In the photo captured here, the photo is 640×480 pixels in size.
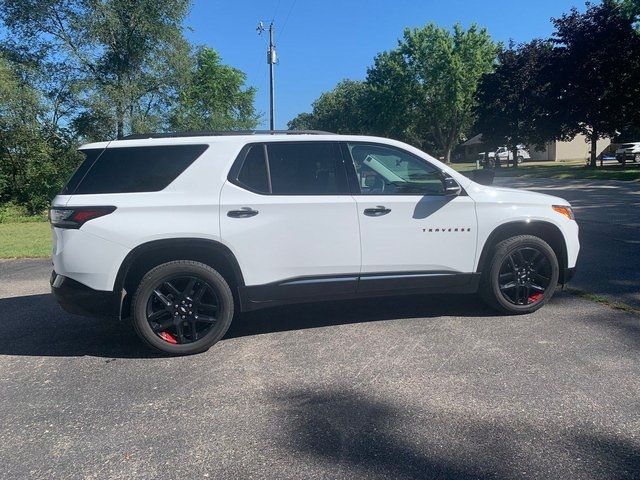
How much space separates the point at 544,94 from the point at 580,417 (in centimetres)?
3662

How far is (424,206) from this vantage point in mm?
4934

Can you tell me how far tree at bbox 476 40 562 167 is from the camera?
3709 centimetres

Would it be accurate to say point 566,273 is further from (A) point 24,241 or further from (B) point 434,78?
(B) point 434,78

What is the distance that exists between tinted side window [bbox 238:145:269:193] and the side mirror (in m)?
1.69

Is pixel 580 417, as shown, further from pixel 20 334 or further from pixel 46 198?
pixel 46 198

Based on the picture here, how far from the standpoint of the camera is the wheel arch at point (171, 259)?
4309 millimetres

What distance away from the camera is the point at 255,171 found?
15.4 ft

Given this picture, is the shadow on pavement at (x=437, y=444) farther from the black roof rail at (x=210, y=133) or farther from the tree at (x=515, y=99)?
the tree at (x=515, y=99)

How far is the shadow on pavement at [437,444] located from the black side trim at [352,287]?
1283mm

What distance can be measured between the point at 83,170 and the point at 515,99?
38.8 metres

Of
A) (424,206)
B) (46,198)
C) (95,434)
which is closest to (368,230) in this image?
(424,206)

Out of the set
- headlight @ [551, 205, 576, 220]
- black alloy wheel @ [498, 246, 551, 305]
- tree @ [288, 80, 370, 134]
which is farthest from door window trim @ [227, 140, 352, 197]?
tree @ [288, 80, 370, 134]

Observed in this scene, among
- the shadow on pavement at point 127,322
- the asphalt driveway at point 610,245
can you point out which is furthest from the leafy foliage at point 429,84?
the shadow on pavement at point 127,322

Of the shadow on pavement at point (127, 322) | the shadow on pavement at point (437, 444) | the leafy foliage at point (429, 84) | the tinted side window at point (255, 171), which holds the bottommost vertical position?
the shadow on pavement at point (437, 444)
